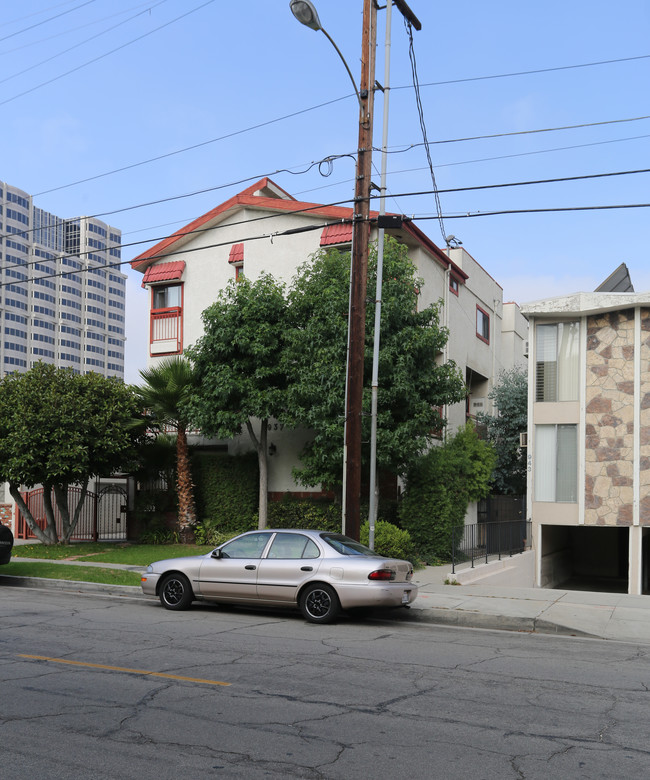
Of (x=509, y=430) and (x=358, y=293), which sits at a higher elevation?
(x=358, y=293)

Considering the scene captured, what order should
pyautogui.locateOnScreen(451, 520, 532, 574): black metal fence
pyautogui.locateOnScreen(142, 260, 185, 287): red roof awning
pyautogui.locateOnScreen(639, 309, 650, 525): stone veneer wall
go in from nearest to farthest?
pyautogui.locateOnScreen(451, 520, 532, 574): black metal fence → pyautogui.locateOnScreen(639, 309, 650, 525): stone veneer wall → pyautogui.locateOnScreen(142, 260, 185, 287): red roof awning

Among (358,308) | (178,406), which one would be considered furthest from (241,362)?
(358,308)

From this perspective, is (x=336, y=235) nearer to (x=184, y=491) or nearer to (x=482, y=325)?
(x=184, y=491)

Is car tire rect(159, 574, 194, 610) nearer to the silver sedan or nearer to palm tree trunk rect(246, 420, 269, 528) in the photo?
the silver sedan

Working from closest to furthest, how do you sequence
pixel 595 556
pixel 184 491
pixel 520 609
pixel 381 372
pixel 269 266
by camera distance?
pixel 520 609
pixel 381 372
pixel 184 491
pixel 269 266
pixel 595 556

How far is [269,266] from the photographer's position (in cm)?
2552

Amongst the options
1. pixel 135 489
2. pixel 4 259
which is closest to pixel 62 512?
pixel 135 489

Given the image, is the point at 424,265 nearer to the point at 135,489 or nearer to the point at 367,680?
the point at 135,489

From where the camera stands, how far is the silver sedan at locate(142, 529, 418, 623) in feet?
38.8

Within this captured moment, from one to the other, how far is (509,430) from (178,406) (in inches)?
527

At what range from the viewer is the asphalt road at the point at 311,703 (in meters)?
5.55

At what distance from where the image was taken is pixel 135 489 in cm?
2578

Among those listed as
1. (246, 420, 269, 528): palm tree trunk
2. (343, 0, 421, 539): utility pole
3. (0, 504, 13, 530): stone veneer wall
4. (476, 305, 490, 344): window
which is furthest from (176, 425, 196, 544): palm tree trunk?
(476, 305, 490, 344): window

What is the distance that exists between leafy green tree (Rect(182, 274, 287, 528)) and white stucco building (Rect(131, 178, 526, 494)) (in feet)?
7.80
